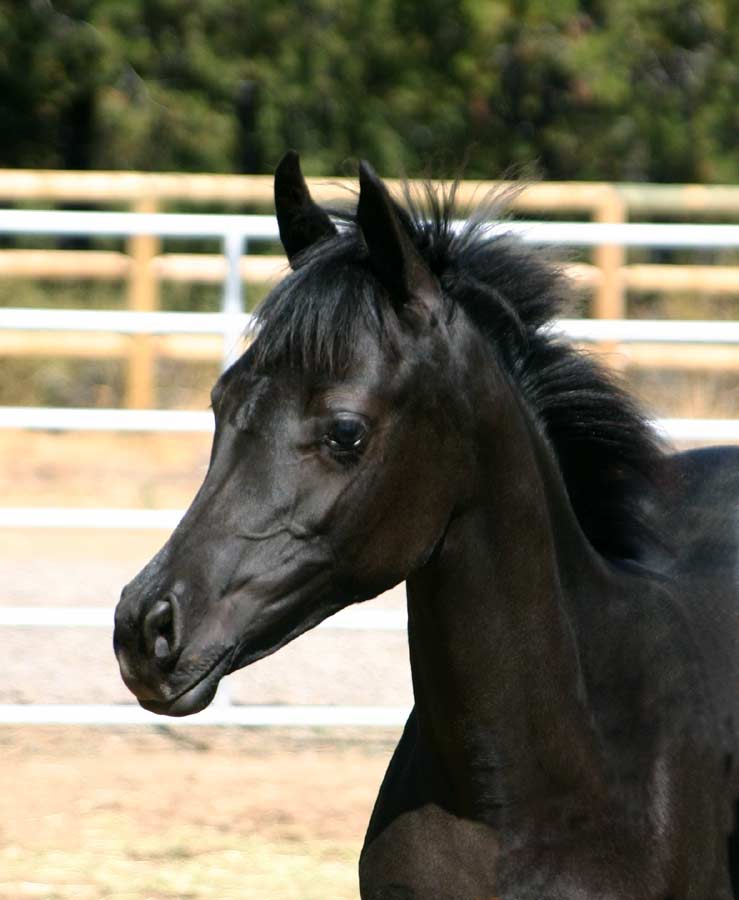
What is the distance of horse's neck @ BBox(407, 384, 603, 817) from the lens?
2.39 meters

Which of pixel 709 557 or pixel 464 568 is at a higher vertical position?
pixel 464 568

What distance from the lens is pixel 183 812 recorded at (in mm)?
4613

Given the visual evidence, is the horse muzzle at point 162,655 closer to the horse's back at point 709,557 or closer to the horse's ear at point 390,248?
the horse's ear at point 390,248

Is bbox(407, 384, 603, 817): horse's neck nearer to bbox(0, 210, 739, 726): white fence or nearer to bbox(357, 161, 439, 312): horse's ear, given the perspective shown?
bbox(357, 161, 439, 312): horse's ear

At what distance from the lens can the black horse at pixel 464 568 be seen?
2.21 m

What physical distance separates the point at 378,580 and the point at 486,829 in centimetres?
46

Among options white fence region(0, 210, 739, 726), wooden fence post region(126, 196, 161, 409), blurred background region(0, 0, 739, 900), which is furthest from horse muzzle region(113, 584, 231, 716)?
wooden fence post region(126, 196, 161, 409)

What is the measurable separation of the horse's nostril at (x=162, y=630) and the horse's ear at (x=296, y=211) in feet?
2.16

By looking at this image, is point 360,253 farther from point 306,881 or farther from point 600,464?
point 306,881

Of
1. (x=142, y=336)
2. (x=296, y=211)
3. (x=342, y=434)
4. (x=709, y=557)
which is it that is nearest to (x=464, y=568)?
(x=342, y=434)

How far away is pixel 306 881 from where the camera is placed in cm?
403

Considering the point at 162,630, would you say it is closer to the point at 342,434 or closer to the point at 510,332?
the point at 342,434

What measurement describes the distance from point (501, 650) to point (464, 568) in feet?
0.49

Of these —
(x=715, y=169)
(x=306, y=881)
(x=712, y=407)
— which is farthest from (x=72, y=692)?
(x=715, y=169)
